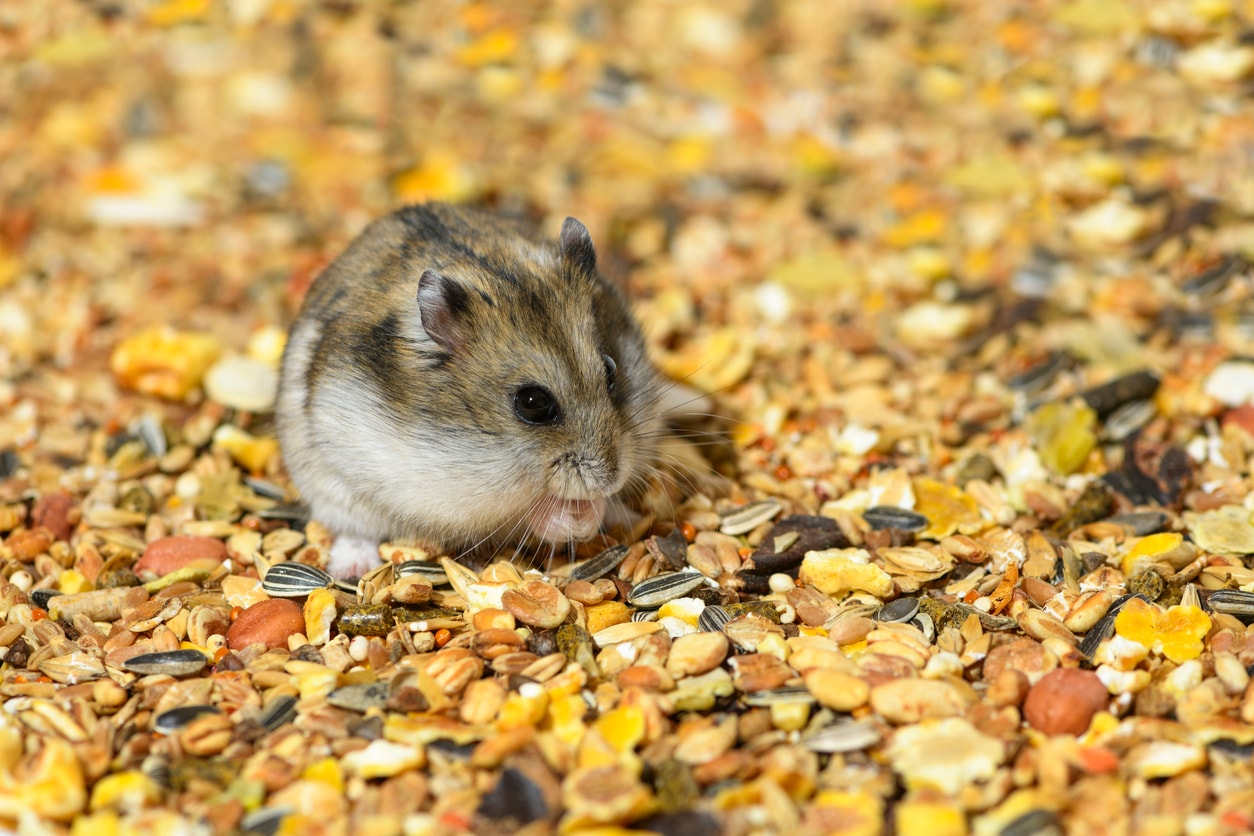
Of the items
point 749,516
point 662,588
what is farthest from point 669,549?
point 749,516

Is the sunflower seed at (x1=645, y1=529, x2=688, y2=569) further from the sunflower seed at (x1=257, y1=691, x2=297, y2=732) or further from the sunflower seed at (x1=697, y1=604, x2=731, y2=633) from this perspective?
the sunflower seed at (x1=257, y1=691, x2=297, y2=732)

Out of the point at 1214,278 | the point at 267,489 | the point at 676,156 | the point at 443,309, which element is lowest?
the point at 267,489

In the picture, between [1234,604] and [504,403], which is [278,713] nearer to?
[504,403]

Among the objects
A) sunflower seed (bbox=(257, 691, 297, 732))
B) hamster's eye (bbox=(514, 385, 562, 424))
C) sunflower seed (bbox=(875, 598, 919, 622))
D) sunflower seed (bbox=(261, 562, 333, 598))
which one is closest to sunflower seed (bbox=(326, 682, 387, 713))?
sunflower seed (bbox=(257, 691, 297, 732))

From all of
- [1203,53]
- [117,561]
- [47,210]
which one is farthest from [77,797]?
[1203,53]

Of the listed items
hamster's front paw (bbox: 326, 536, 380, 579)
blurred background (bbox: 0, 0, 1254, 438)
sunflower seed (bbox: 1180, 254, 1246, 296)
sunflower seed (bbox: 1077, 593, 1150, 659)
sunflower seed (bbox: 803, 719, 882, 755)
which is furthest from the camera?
blurred background (bbox: 0, 0, 1254, 438)

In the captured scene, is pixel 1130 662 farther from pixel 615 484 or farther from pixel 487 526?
pixel 487 526

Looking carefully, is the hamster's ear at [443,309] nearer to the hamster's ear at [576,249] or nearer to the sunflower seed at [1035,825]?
the hamster's ear at [576,249]
